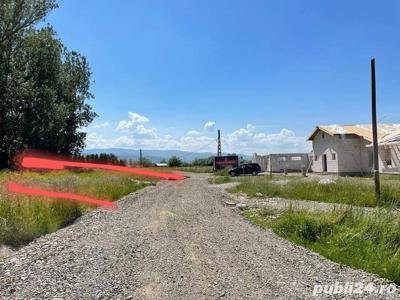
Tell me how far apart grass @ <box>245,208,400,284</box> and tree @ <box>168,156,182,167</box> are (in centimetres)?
7265

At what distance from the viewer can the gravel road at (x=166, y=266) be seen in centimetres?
613

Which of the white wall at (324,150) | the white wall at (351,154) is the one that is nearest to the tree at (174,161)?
the white wall at (324,150)

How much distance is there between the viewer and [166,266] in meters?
7.38

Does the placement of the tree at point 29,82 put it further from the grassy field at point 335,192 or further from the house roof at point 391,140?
the house roof at point 391,140

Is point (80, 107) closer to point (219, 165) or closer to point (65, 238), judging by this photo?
point (219, 165)

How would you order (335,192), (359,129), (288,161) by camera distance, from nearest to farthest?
(335,192) < (359,129) < (288,161)

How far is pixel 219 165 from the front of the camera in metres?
63.7

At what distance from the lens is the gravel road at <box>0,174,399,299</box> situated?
613 centimetres

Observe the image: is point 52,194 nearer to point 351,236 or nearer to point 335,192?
point 351,236

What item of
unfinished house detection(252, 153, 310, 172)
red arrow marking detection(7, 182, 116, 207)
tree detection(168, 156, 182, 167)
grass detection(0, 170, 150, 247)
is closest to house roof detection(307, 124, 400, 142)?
unfinished house detection(252, 153, 310, 172)

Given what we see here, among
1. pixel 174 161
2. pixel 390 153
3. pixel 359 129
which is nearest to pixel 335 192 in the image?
pixel 390 153

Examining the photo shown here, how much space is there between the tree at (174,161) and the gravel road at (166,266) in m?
73.0

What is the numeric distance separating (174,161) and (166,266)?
7832 centimetres

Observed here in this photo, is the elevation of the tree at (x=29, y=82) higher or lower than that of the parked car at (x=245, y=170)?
higher
